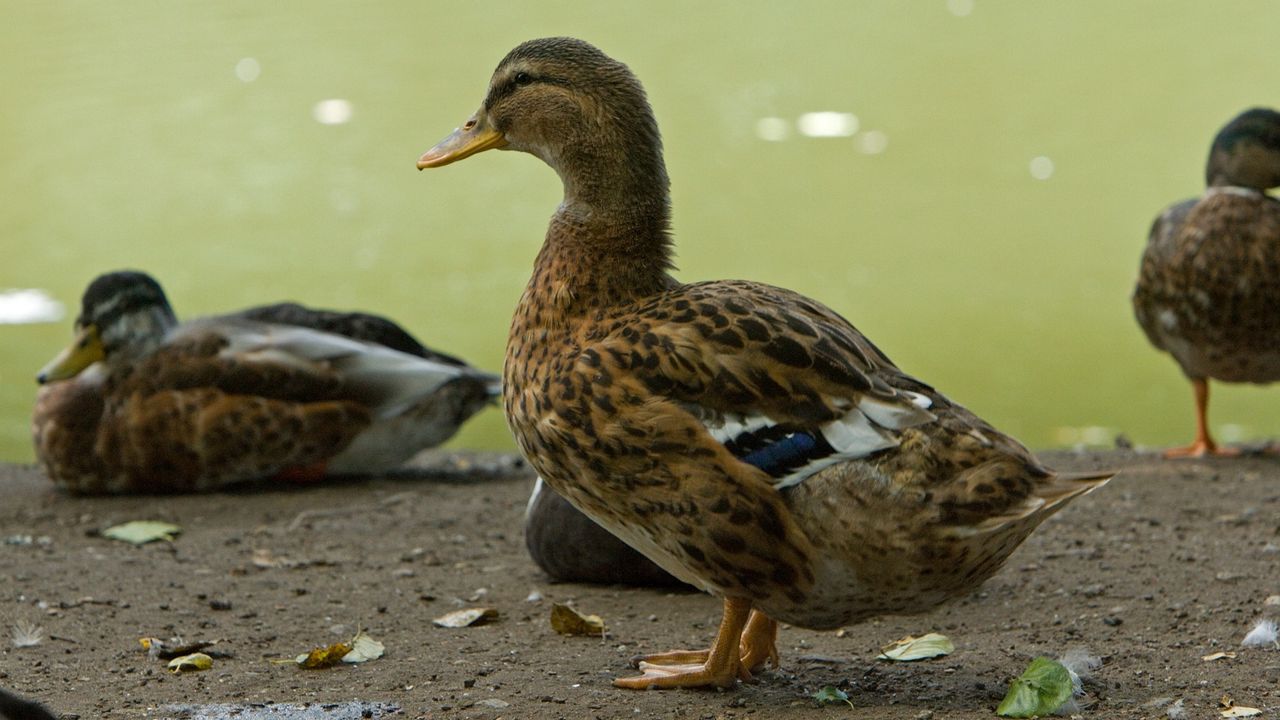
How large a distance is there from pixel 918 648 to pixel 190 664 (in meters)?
1.84

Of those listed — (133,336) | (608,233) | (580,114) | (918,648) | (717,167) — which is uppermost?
(717,167)

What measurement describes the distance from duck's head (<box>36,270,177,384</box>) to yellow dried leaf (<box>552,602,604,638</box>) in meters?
3.04

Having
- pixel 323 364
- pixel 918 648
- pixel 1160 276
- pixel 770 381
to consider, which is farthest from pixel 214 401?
pixel 1160 276

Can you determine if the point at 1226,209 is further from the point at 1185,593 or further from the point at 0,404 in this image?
the point at 0,404

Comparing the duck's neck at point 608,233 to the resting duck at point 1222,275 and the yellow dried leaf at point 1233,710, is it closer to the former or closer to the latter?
the yellow dried leaf at point 1233,710

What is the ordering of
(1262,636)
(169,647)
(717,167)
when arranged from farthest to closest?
1. (717,167)
2. (169,647)
3. (1262,636)

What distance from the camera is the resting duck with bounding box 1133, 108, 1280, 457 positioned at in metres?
6.43

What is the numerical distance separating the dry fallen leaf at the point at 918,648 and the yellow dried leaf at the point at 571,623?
77 cm

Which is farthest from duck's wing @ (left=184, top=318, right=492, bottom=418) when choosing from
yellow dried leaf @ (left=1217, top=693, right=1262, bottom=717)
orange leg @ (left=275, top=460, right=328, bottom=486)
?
yellow dried leaf @ (left=1217, top=693, right=1262, bottom=717)

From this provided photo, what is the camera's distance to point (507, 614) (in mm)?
4543

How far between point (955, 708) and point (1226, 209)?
3908mm

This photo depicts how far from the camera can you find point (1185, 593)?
4.39 m

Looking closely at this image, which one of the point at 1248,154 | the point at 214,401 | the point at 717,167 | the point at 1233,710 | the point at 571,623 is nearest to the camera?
the point at 1233,710

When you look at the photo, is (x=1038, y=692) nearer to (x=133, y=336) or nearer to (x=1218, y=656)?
(x=1218, y=656)
